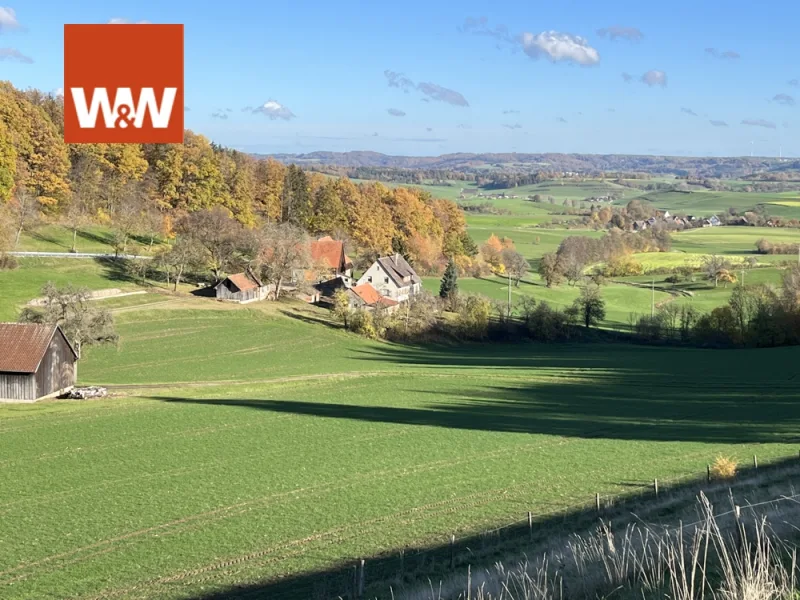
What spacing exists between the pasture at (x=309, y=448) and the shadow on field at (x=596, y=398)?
22 centimetres

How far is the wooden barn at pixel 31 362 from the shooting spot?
138ft

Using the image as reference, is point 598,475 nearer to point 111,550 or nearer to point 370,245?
point 111,550

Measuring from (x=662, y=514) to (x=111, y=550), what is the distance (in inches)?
528

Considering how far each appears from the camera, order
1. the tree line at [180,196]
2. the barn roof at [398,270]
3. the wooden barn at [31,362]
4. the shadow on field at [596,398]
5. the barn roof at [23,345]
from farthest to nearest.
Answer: the barn roof at [398,270], the tree line at [180,196], the wooden barn at [31,362], the barn roof at [23,345], the shadow on field at [596,398]

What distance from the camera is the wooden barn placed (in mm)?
42000

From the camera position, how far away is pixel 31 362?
4200 cm

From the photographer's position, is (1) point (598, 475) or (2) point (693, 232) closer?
(1) point (598, 475)

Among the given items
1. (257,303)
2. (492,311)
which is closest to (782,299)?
(492,311)

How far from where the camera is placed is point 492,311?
83062mm

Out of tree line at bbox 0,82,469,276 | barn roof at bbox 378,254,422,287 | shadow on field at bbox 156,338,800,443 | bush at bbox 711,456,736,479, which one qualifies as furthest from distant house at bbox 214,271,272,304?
bush at bbox 711,456,736,479

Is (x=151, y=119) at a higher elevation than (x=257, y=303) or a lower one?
higher

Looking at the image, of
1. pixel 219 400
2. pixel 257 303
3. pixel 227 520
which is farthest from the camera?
pixel 257 303

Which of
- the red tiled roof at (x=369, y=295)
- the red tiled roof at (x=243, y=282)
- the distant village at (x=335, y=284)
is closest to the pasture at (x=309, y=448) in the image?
the red tiled roof at (x=243, y=282)

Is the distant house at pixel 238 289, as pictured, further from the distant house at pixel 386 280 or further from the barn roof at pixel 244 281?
the distant house at pixel 386 280
